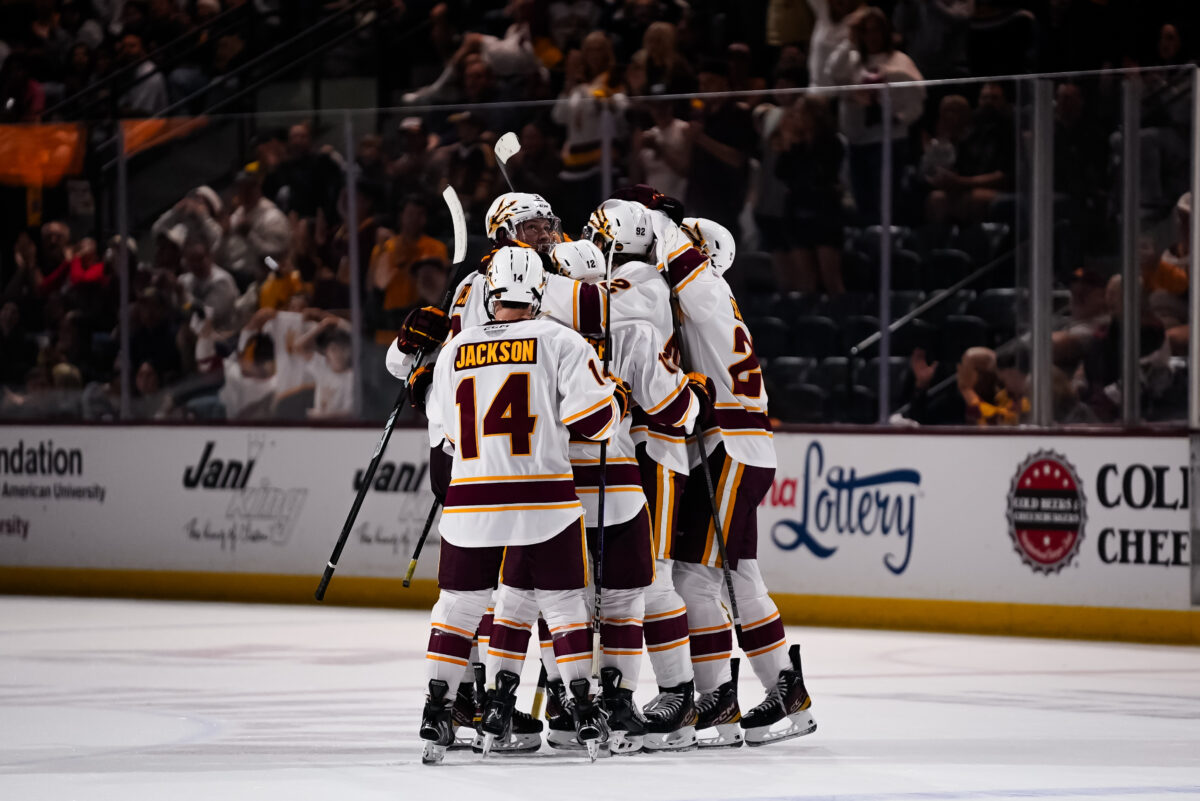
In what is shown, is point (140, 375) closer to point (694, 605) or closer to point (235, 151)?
point (235, 151)

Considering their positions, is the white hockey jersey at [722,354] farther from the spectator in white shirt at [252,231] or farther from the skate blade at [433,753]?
the spectator in white shirt at [252,231]

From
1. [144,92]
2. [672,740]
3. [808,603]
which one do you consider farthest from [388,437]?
[144,92]

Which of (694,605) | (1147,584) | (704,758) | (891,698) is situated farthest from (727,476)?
(1147,584)

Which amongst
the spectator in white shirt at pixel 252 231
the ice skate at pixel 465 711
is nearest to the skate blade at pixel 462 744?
the ice skate at pixel 465 711

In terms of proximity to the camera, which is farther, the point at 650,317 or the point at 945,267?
the point at 945,267

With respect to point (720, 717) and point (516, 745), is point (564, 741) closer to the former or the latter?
point (516, 745)

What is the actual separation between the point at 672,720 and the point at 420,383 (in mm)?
1193

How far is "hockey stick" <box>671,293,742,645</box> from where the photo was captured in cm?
526

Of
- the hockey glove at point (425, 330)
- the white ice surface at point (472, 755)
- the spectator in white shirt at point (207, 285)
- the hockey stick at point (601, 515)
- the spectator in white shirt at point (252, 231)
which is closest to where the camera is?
the white ice surface at point (472, 755)

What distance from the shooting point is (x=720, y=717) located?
5.31m

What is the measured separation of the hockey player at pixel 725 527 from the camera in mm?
5328

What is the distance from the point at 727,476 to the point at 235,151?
15.3 ft

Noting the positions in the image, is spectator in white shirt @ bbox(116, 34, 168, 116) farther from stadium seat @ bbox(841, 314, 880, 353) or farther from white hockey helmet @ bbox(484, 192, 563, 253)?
white hockey helmet @ bbox(484, 192, 563, 253)

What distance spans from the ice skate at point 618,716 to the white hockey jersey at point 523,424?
50 cm
